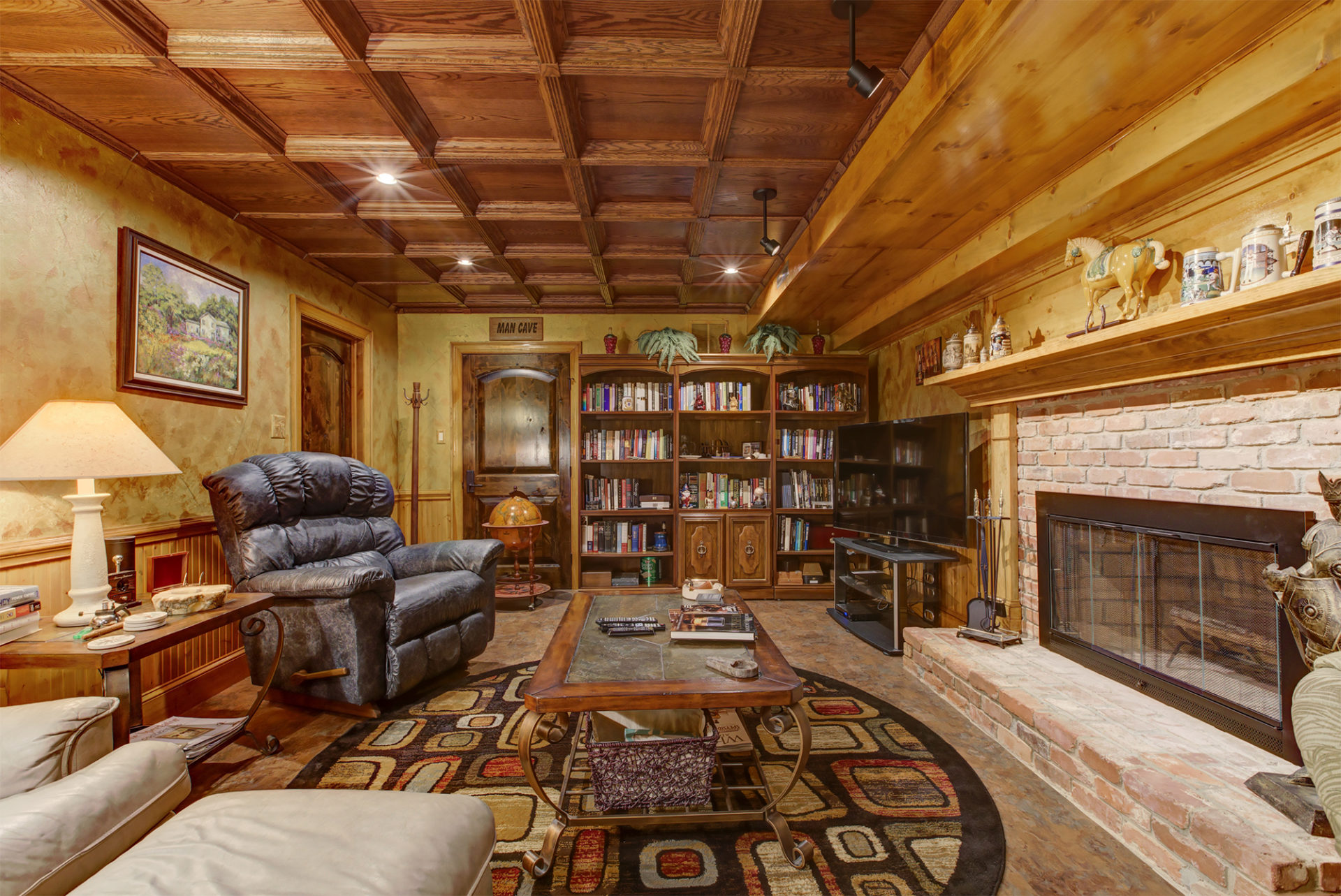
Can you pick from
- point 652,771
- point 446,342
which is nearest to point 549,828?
point 652,771

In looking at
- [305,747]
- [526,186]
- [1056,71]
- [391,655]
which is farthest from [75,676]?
[1056,71]

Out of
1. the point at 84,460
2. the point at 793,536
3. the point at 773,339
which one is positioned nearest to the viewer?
the point at 84,460

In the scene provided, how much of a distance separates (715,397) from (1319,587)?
3603 millimetres

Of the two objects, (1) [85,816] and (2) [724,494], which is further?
(2) [724,494]

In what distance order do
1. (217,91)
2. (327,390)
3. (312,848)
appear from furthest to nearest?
(327,390) → (217,91) → (312,848)

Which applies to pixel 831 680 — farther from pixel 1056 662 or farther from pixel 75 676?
pixel 75 676

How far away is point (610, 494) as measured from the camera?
465 centimetres

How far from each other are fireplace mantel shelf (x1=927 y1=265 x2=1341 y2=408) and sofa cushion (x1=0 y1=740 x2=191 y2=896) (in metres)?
2.70

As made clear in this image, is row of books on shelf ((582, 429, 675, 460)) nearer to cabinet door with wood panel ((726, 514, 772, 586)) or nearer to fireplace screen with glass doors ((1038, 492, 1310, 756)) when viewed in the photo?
cabinet door with wood panel ((726, 514, 772, 586))

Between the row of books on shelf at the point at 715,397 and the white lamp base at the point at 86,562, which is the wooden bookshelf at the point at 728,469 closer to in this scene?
the row of books on shelf at the point at 715,397

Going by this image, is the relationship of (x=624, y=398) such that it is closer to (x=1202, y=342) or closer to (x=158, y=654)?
(x=158, y=654)

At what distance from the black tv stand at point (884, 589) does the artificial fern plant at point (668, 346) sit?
1835mm

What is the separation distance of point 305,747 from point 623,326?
3703 millimetres

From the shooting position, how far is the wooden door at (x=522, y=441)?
4.88 m
